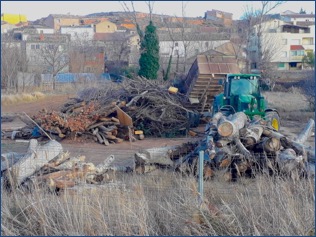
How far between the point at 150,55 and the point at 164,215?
81.4 ft

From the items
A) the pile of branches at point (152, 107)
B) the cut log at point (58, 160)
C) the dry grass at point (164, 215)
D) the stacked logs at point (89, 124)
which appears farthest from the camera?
the pile of branches at point (152, 107)

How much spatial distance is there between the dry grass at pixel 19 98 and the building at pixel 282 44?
26.0 metres

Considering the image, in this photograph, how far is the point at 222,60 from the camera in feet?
73.2

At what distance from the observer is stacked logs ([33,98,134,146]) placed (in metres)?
18.9

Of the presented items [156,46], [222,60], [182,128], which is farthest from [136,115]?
[156,46]

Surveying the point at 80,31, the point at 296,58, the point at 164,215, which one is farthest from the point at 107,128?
the point at 296,58

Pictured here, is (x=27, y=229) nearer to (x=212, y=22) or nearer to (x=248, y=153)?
(x=248, y=153)

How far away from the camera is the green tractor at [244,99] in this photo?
1606cm

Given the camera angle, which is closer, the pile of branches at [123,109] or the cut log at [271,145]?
the cut log at [271,145]

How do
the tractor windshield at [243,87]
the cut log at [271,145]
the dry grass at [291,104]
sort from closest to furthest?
the cut log at [271,145]
the tractor windshield at [243,87]
the dry grass at [291,104]

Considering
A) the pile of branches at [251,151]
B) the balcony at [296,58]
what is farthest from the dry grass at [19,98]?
the balcony at [296,58]

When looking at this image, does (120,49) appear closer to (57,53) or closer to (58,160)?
(57,53)

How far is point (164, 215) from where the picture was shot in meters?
6.66

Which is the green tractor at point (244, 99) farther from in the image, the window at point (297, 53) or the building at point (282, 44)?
the window at point (297, 53)
